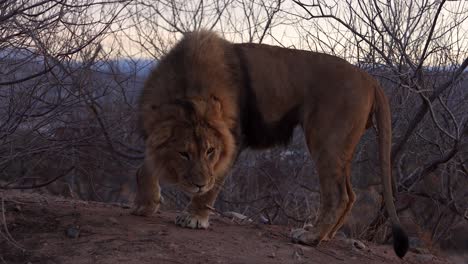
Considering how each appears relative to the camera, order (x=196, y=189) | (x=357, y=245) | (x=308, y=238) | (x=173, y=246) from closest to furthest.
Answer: (x=173, y=246) → (x=196, y=189) → (x=308, y=238) → (x=357, y=245)

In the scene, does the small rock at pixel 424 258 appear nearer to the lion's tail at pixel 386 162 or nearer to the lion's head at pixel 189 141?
the lion's tail at pixel 386 162

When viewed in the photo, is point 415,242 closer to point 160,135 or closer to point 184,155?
point 184,155

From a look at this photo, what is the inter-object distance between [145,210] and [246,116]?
3.74 feet

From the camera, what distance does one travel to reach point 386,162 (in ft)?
19.7

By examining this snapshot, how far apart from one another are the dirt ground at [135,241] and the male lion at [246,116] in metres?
0.24

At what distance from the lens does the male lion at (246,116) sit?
5430 millimetres

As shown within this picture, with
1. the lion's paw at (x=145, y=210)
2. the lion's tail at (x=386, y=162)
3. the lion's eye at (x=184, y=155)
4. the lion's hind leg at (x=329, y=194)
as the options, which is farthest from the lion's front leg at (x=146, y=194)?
the lion's tail at (x=386, y=162)

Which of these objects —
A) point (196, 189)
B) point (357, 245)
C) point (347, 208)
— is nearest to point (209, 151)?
point (196, 189)

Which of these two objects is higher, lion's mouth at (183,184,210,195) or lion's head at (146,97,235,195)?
lion's head at (146,97,235,195)

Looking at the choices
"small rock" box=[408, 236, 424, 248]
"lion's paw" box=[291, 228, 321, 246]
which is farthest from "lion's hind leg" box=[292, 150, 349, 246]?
"small rock" box=[408, 236, 424, 248]

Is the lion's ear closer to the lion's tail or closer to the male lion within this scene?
the male lion

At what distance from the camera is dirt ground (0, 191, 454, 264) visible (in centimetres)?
496

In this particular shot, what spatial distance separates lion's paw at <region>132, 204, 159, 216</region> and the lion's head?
0.63 metres

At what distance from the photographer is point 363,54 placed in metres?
8.07
